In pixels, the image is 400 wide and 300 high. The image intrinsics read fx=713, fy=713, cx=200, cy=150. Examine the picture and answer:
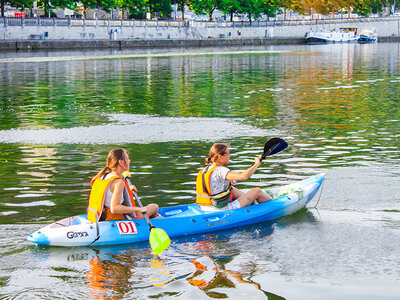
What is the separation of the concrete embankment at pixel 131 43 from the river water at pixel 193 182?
5367cm

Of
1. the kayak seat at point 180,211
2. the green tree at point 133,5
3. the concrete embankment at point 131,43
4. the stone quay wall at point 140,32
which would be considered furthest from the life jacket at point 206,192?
the green tree at point 133,5

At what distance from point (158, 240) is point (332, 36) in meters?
129

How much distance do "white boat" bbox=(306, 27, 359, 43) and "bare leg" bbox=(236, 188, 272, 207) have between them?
120 meters

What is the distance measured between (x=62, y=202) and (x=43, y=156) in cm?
460

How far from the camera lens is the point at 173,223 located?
10.6 metres

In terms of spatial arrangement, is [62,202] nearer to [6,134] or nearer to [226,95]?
[6,134]

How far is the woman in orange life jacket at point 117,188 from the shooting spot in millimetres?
9969

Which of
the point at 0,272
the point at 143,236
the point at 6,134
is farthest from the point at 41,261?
the point at 6,134

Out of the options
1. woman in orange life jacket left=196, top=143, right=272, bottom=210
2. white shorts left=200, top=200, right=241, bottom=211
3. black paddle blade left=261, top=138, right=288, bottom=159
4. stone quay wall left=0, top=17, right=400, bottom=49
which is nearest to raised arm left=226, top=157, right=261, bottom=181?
woman in orange life jacket left=196, top=143, right=272, bottom=210

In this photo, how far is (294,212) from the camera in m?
11.9

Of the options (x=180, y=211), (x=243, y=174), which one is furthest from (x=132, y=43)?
(x=243, y=174)

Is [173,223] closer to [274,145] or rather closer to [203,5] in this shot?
[274,145]

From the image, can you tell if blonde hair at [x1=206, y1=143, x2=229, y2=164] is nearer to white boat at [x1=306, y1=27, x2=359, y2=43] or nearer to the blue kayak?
the blue kayak

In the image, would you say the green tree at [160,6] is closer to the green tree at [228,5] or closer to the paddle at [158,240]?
the green tree at [228,5]
